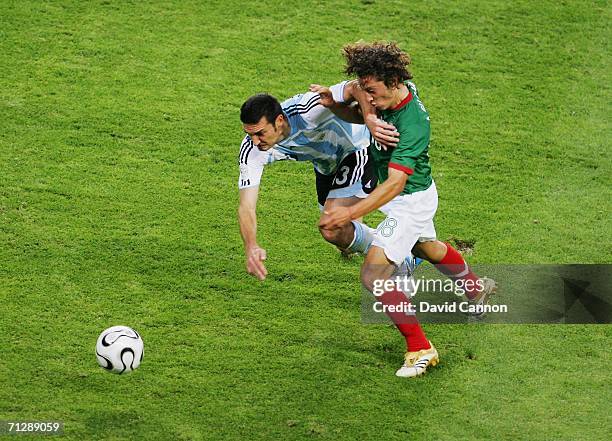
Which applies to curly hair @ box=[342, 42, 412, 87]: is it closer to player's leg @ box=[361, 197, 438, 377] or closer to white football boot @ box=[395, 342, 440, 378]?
player's leg @ box=[361, 197, 438, 377]

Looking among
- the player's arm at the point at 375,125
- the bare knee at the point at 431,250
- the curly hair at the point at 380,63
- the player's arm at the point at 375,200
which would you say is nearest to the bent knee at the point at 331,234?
the bare knee at the point at 431,250

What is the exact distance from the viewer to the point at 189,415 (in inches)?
310

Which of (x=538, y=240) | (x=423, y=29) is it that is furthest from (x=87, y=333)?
(x=423, y=29)

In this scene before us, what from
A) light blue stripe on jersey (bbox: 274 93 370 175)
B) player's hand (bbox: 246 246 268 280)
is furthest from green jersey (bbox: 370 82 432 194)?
player's hand (bbox: 246 246 268 280)

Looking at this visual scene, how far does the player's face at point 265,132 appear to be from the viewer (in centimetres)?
824

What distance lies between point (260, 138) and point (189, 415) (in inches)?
83.4

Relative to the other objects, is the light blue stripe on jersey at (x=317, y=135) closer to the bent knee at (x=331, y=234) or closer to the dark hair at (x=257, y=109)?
the dark hair at (x=257, y=109)

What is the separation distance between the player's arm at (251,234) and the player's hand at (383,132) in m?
1.01

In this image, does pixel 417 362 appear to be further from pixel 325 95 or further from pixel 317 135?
pixel 325 95

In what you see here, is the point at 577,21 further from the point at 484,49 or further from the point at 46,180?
the point at 46,180

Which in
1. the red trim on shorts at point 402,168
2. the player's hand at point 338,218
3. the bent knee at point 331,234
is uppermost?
the red trim on shorts at point 402,168

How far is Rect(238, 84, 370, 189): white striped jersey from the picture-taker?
8.45m

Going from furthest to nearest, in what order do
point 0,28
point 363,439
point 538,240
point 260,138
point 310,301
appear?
point 0,28 → point 538,240 → point 310,301 → point 260,138 → point 363,439

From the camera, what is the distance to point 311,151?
8.79 meters
